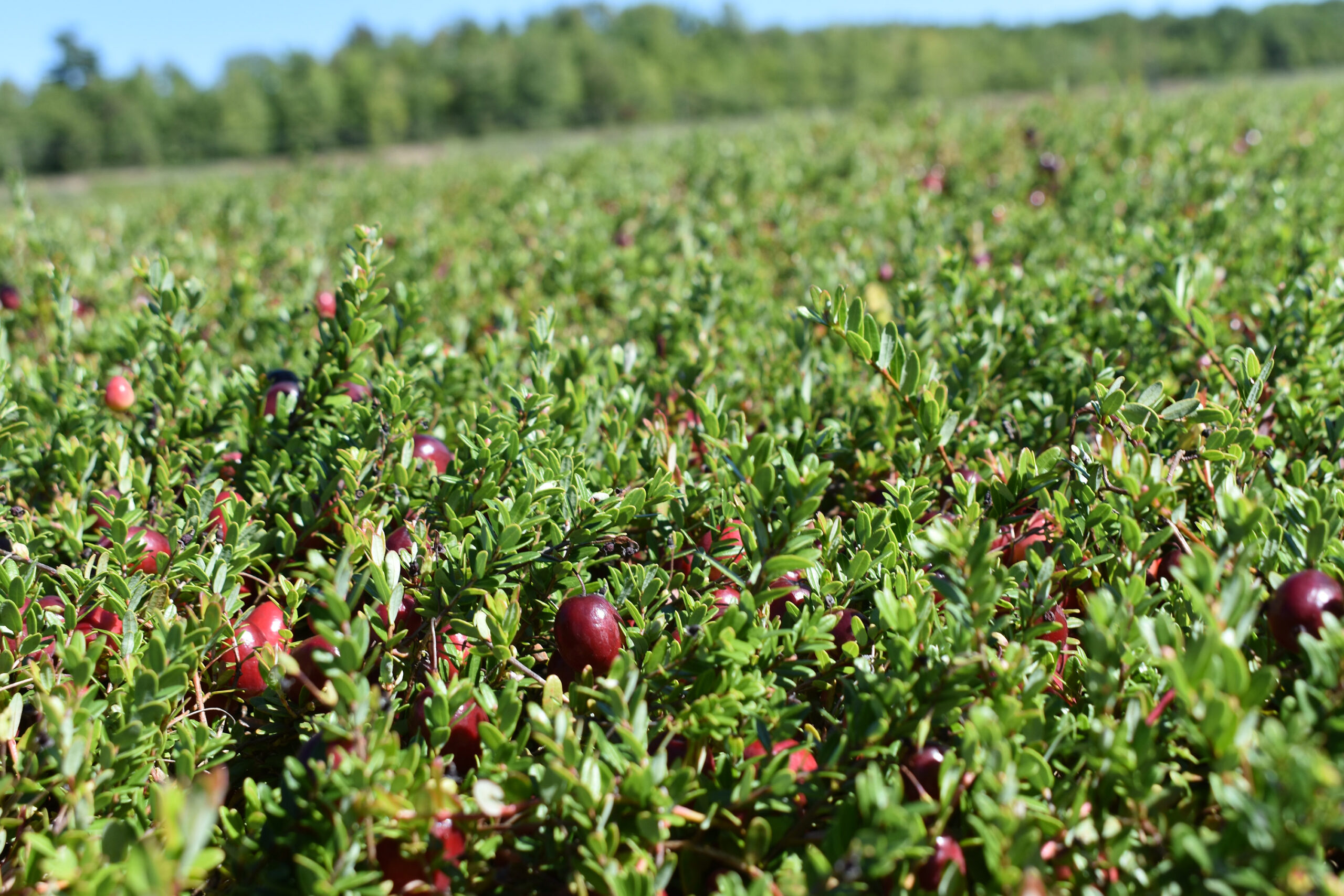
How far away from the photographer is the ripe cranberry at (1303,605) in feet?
3.83

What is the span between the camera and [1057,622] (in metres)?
1.39

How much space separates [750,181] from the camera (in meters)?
5.96

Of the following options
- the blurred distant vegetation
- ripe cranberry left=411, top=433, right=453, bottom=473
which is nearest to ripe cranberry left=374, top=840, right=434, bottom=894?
ripe cranberry left=411, top=433, right=453, bottom=473

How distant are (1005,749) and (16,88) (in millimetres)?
48643

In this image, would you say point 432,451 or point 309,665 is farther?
point 432,451

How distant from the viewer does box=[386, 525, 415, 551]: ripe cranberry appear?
5.17ft

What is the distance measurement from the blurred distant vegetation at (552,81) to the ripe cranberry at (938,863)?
3905 cm

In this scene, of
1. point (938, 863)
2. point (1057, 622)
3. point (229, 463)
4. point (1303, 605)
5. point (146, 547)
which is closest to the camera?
point (938, 863)

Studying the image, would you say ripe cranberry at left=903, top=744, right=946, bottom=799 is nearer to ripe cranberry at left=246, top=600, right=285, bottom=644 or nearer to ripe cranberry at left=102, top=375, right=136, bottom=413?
ripe cranberry at left=246, top=600, right=285, bottom=644

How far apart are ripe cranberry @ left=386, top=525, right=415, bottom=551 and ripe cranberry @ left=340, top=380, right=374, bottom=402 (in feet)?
1.33

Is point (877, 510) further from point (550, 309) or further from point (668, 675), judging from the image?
point (550, 309)

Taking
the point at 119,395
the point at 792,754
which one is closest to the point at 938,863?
the point at 792,754

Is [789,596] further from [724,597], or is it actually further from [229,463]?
[229,463]

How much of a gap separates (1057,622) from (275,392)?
178 centimetres
